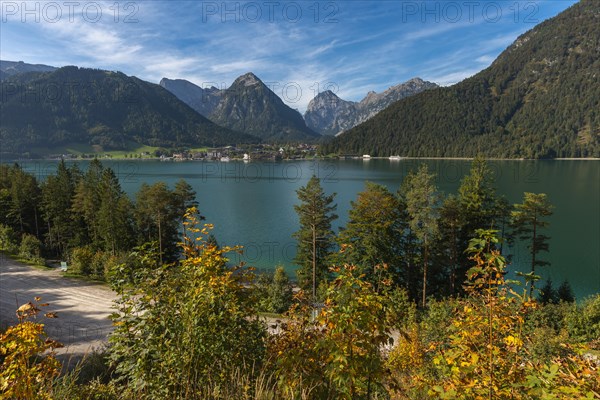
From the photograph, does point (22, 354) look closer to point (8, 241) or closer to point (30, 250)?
point (30, 250)

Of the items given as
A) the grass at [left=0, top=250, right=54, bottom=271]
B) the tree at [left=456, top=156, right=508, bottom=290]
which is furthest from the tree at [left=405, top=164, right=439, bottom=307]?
the grass at [left=0, top=250, right=54, bottom=271]

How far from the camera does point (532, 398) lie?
3305mm

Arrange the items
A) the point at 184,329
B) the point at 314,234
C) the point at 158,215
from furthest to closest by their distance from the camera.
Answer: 1. the point at 158,215
2. the point at 314,234
3. the point at 184,329

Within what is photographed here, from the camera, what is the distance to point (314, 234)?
26.7 meters

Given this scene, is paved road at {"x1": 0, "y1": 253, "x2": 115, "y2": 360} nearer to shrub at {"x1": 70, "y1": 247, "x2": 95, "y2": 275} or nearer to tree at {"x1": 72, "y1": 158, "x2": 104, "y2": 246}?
shrub at {"x1": 70, "y1": 247, "x2": 95, "y2": 275}

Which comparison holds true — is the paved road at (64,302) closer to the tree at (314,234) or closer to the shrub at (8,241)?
the shrub at (8,241)

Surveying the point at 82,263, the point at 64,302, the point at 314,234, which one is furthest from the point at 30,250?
the point at 314,234

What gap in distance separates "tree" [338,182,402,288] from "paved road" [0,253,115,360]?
16076 mm

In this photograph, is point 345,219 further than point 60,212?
Yes

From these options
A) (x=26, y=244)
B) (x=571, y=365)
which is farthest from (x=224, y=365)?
(x=26, y=244)

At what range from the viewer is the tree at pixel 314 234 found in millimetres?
27016

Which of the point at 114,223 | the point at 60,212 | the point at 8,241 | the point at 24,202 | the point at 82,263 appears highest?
the point at 24,202

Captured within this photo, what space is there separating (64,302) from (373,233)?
21522 millimetres

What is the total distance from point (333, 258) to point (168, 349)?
2163cm
